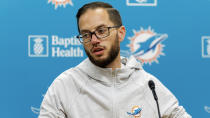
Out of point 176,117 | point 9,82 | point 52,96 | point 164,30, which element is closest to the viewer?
point 52,96

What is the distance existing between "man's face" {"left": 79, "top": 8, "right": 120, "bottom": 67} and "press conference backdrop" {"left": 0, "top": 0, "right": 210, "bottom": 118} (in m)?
0.90

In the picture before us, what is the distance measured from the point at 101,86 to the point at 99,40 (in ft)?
0.68

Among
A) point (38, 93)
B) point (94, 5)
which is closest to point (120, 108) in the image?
point (94, 5)

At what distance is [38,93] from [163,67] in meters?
0.91

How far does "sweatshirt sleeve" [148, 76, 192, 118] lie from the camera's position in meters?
1.29

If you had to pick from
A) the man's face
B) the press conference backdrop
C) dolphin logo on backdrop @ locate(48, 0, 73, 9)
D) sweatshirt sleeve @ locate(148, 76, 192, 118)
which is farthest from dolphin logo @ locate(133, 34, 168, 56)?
the man's face

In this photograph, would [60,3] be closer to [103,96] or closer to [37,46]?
[37,46]

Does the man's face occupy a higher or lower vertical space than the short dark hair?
lower

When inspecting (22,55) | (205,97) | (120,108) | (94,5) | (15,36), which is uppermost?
(94,5)

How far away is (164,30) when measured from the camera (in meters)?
2.19

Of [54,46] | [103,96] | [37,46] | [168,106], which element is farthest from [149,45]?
[103,96]

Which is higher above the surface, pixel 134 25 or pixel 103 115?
pixel 134 25

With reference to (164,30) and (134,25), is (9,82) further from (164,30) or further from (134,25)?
(164,30)

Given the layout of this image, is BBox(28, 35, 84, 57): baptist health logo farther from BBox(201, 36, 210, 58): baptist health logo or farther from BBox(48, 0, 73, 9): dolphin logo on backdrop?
BBox(201, 36, 210, 58): baptist health logo
